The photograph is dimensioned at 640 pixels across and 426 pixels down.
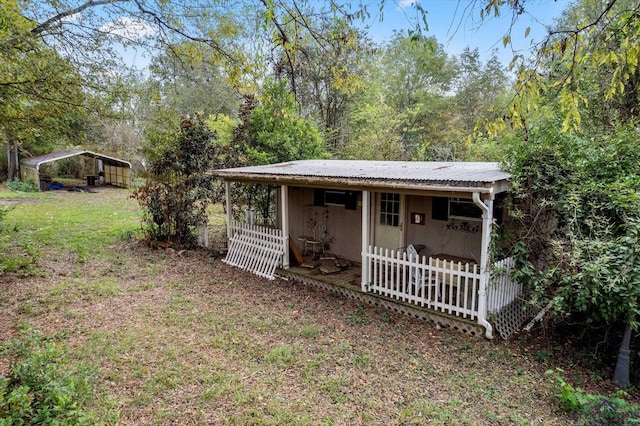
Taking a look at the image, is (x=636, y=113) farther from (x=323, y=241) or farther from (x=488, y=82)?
(x=488, y=82)

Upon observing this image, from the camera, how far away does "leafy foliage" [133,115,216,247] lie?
960 cm

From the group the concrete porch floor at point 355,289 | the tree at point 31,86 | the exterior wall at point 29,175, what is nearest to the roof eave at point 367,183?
the concrete porch floor at point 355,289

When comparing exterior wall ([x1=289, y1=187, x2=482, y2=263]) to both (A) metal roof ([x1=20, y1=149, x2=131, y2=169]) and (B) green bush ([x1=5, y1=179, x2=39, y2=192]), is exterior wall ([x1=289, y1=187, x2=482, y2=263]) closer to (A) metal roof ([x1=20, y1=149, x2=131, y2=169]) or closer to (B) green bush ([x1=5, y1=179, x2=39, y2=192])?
(A) metal roof ([x1=20, y1=149, x2=131, y2=169])

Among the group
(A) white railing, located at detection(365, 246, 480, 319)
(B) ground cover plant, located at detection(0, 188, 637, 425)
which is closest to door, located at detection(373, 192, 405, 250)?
(A) white railing, located at detection(365, 246, 480, 319)

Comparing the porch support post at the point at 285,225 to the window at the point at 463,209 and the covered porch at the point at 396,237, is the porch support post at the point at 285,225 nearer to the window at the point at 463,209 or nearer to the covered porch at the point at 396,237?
the covered porch at the point at 396,237

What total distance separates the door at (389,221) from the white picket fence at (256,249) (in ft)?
7.03

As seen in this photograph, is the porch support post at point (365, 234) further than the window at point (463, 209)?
No

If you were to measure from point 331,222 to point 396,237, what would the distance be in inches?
71.6

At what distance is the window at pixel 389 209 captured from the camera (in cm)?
776

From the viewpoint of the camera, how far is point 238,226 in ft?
30.3

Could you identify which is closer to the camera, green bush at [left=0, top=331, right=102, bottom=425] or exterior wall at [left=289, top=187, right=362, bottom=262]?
green bush at [left=0, top=331, right=102, bottom=425]

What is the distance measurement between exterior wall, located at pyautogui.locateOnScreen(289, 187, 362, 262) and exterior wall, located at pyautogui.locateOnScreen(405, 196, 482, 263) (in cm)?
129

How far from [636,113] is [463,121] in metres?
15.4

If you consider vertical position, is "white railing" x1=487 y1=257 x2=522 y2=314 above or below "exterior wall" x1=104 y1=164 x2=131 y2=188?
below
